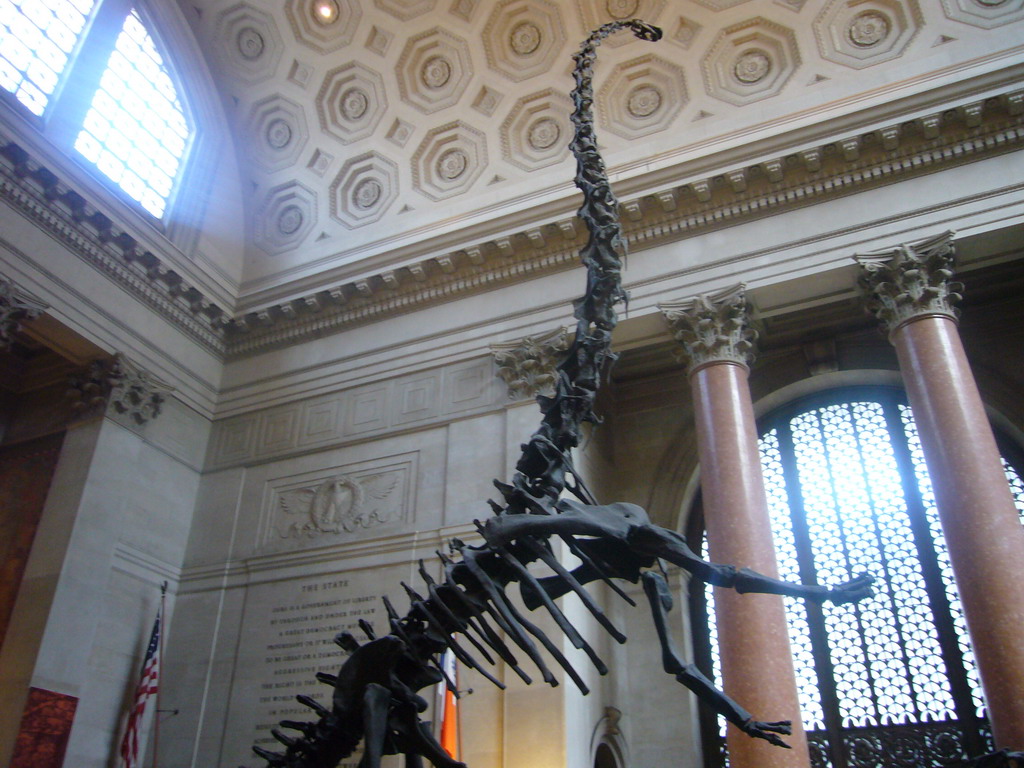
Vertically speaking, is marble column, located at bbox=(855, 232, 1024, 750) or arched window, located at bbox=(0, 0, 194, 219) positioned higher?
arched window, located at bbox=(0, 0, 194, 219)

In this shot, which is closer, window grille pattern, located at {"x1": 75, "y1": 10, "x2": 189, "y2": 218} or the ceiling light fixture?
window grille pattern, located at {"x1": 75, "y1": 10, "x2": 189, "y2": 218}

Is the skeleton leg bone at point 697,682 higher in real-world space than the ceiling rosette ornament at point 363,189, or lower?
lower

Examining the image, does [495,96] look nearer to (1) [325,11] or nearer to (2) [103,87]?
(1) [325,11]

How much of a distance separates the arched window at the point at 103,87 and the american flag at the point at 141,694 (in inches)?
230

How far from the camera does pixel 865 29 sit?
431 inches

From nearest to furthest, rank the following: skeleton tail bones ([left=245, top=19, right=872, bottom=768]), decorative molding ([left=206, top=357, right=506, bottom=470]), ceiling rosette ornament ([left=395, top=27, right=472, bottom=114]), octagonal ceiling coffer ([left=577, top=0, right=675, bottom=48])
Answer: skeleton tail bones ([left=245, top=19, right=872, bottom=768]) < decorative molding ([left=206, top=357, right=506, bottom=470]) < octagonal ceiling coffer ([left=577, top=0, right=675, bottom=48]) < ceiling rosette ornament ([left=395, top=27, right=472, bottom=114])

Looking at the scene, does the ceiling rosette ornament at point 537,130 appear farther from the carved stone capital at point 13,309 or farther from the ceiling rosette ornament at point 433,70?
the carved stone capital at point 13,309

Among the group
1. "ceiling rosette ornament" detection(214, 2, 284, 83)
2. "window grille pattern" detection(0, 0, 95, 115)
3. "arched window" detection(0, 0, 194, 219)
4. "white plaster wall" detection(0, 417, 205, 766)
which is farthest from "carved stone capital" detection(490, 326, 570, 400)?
"ceiling rosette ornament" detection(214, 2, 284, 83)

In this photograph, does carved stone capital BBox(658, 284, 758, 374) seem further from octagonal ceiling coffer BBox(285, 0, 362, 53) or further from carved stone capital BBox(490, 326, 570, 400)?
octagonal ceiling coffer BBox(285, 0, 362, 53)

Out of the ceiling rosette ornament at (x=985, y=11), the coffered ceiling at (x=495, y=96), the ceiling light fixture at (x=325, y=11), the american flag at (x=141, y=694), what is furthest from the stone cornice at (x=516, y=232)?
the ceiling light fixture at (x=325, y=11)

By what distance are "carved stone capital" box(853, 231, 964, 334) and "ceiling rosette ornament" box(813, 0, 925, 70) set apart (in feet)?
9.88

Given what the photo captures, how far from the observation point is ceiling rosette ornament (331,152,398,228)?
13.0 m

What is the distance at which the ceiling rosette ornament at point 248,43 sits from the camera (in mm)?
13234

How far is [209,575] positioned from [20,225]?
4736mm
